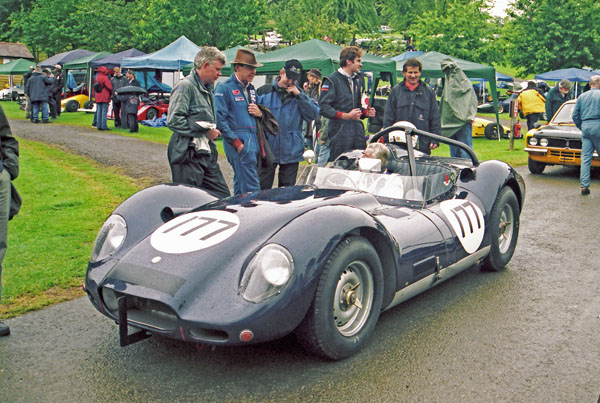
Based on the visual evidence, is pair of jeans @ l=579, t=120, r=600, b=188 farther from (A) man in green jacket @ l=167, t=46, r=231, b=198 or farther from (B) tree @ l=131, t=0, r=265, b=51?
(B) tree @ l=131, t=0, r=265, b=51

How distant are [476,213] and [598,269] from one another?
143cm

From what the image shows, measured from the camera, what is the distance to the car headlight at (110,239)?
3.84 meters

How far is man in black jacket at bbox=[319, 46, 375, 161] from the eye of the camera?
7.28 meters

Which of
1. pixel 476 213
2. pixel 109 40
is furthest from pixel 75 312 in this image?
pixel 109 40

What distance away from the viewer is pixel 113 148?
44.9 feet

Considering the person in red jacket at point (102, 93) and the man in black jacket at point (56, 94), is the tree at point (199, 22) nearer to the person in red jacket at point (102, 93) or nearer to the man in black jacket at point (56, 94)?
the man in black jacket at point (56, 94)

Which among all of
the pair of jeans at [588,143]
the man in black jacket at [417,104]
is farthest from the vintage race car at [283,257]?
the pair of jeans at [588,143]

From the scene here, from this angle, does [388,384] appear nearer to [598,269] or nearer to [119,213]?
[119,213]

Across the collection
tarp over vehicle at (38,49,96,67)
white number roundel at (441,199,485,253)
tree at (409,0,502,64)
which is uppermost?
tree at (409,0,502,64)

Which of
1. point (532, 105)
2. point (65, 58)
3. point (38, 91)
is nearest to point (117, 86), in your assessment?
point (38, 91)

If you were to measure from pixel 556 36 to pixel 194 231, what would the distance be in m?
35.6

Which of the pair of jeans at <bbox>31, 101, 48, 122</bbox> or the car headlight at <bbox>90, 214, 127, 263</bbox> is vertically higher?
the pair of jeans at <bbox>31, 101, 48, 122</bbox>

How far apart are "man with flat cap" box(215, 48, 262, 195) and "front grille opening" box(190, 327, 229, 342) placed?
314cm

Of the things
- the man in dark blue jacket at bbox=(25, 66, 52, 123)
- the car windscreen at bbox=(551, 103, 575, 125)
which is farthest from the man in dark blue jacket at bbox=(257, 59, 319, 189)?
the man in dark blue jacket at bbox=(25, 66, 52, 123)
